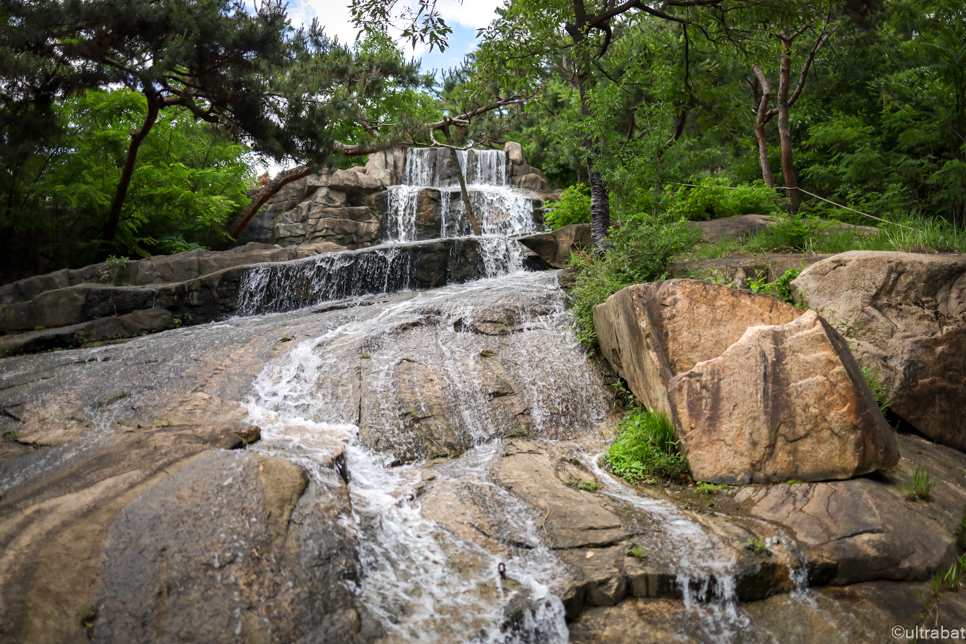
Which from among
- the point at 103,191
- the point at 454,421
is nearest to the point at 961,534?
the point at 454,421

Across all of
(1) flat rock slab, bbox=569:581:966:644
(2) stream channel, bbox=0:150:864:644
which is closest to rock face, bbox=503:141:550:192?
(2) stream channel, bbox=0:150:864:644

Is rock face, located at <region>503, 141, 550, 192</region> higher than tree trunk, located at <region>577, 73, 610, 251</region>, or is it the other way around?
rock face, located at <region>503, 141, 550, 192</region>

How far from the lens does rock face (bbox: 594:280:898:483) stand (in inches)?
177

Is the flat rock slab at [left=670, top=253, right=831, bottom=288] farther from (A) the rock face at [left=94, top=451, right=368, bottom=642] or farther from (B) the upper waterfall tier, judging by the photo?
(B) the upper waterfall tier

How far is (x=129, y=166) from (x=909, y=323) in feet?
50.0

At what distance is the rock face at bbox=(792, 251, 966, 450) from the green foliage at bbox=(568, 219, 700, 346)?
73.7 inches

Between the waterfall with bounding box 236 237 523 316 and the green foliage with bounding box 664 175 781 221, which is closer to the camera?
the green foliage with bounding box 664 175 781 221

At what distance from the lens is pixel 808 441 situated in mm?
4574

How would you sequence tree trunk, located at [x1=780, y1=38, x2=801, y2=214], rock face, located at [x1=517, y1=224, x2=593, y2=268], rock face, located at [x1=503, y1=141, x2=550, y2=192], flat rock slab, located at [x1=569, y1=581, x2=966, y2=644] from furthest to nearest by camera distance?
rock face, located at [x1=503, y1=141, x2=550, y2=192]
rock face, located at [x1=517, y1=224, x2=593, y2=268]
tree trunk, located at [x1=780, y1=38, x2=801, y2=214]
flat rock slab, located at [x1=569, y1=581, x2=966, y2=644]

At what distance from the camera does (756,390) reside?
15.6 ft

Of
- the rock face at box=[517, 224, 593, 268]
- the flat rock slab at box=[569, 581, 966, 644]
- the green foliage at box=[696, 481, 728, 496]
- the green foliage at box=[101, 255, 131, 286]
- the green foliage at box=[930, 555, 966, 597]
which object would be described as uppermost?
the rock face at box=[517, 224, 593, 268]

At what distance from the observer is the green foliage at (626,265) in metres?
7.59

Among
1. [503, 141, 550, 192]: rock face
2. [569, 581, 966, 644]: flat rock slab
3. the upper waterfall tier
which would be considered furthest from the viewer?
the upper waterfall tier

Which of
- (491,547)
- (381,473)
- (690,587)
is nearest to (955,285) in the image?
(690,587)
